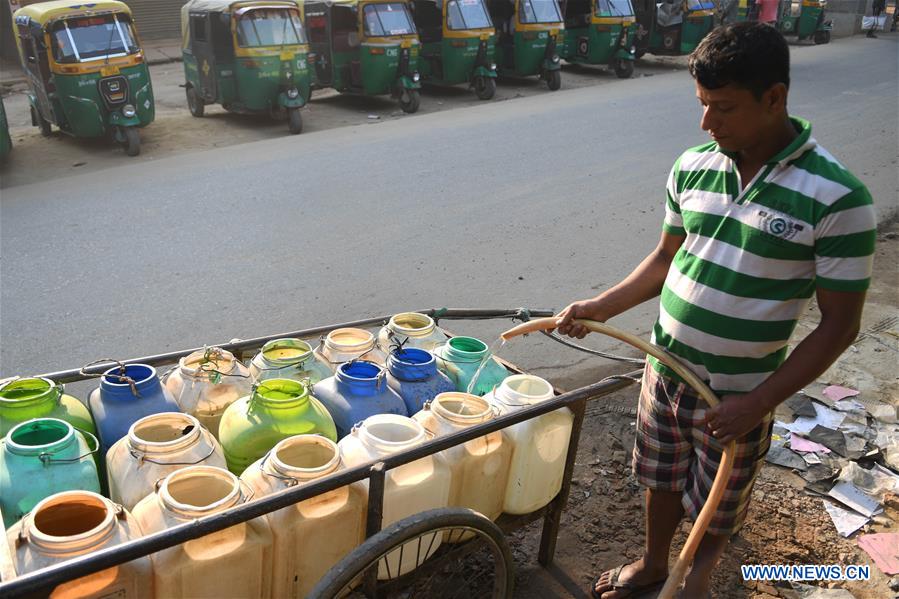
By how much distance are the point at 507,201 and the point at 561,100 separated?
21.5ft

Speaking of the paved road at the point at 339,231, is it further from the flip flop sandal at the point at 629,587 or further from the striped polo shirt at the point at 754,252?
the striped polo shirt at the point at 754,252

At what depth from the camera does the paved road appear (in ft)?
15.8

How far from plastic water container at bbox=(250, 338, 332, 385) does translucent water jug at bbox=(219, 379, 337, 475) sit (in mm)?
242

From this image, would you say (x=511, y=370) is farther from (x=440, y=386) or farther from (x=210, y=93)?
(x=210, y=93)

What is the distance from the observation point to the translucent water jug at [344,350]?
275 centimetres

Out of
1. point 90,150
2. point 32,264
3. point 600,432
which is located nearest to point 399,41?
point 90,150

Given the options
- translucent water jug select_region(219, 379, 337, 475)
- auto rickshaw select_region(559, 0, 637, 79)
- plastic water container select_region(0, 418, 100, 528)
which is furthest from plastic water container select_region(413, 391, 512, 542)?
auto rickshaw select_region(559, 0, 637, 79)

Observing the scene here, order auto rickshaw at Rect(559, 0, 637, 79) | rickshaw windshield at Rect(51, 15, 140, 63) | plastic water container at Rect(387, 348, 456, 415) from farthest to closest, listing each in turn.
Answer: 1. auto rickshaw at Rect(559, 0, 637, 79)
2. rickshaw windshield at Rect(51, 15, 140, 63)
3. plastic water container at Rect(387, 348, 456, 415)

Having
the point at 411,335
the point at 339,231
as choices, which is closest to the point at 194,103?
the point at 339,231

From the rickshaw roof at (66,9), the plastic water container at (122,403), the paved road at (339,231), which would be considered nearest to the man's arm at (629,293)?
the plastic water container at (122,403)

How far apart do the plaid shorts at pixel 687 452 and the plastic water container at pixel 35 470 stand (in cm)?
166

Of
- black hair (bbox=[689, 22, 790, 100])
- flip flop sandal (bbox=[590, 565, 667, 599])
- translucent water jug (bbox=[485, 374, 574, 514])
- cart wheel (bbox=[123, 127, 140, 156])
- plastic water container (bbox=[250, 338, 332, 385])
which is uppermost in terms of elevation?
black hair (bbox=[689, 22, 790, 100])

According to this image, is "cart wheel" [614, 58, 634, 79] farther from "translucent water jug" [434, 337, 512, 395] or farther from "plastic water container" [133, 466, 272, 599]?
"plastic water container" [133, 466, 272, 599]

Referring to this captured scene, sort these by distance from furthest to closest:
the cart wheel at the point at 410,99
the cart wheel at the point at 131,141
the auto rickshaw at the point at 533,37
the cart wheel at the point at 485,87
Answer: the auto rickshaw at the point at 533,37, the cart wheel at the point at 485,87, the cart wheel at the point at 410,99, the cart wheel at the point at 131,141
